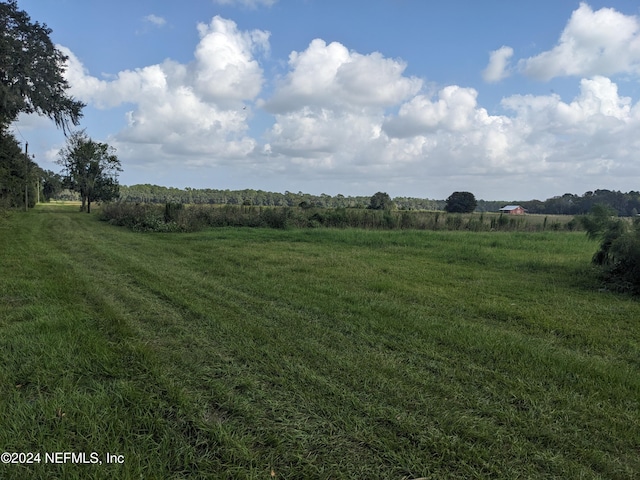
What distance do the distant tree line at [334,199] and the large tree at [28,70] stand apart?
26.9 metres

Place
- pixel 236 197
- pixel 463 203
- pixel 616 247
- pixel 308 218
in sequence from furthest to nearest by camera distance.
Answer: pixel 236 197
pixel 463 203
pixel 308 218
pixel 616 247

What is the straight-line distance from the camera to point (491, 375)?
330 centimetres

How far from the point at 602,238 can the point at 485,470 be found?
26.3ft

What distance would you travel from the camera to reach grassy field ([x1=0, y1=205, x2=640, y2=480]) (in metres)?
2.23

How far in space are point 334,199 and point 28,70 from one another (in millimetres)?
58930

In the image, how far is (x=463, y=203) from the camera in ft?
180

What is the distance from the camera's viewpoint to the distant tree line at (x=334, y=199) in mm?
45125

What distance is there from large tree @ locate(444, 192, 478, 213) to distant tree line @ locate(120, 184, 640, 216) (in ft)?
13.7

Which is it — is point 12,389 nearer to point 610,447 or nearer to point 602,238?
point 610,447

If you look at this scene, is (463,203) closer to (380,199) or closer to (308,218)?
(380,199)

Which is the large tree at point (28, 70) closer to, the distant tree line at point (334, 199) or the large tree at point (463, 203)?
the distant tree line at point (334, 199)

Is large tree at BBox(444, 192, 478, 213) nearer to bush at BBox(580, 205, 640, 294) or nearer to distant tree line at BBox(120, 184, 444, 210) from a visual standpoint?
distant tree line at BBox(120, 184, 444, 210)

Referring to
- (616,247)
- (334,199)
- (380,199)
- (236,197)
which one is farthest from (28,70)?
(236,197)

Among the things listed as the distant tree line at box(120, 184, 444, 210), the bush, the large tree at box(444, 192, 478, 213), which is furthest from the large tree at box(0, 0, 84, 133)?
the distant tree line at box(120, 184, 444, 210)
